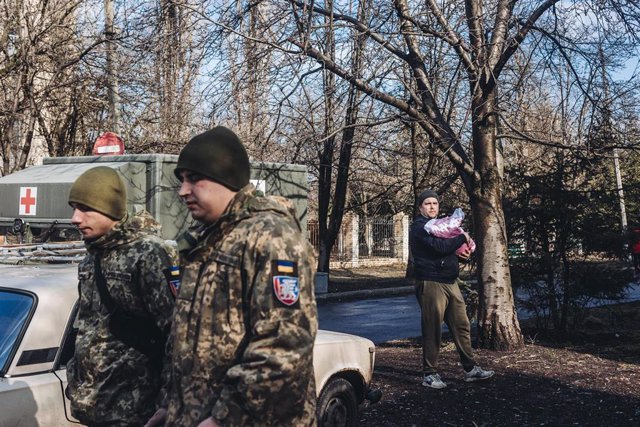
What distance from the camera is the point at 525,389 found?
6980 mm

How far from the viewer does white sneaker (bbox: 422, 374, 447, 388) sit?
273 inches

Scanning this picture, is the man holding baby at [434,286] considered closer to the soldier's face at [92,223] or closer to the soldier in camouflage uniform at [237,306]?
the soldier's face at [92,223]

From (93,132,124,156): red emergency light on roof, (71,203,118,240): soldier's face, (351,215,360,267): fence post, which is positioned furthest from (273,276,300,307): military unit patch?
(351,215,360,267): fence post

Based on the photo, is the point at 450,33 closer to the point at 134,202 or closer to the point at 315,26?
the point at 315,26

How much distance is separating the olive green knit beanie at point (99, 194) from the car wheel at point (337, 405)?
218 cm

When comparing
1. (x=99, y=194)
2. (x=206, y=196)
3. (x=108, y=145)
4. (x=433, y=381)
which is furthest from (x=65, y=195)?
(x=206, y=196)

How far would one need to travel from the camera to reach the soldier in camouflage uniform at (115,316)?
3.04 metres

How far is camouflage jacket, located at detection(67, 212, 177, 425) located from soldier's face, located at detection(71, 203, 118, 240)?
0.09 m

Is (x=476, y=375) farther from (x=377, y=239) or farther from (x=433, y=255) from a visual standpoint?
(x=377, y=239)

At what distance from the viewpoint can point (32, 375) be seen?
3678 mm

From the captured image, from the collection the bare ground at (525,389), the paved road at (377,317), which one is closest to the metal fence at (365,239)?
the paved road at (377,317)

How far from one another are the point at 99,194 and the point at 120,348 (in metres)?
0.65

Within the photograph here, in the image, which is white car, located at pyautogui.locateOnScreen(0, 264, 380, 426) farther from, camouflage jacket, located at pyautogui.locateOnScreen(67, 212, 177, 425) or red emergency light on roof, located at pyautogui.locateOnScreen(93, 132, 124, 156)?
red emergency light on roof, located at pyautogui.locateOnScreen(93, 132, 124, 156)

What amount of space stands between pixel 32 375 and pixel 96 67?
11.1m
